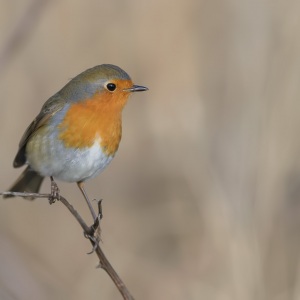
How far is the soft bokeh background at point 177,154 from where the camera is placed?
4.55 m

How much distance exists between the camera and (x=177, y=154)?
528 centimetres

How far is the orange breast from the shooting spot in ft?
11.5

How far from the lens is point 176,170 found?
5.61m

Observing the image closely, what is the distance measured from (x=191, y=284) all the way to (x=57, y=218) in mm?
1418

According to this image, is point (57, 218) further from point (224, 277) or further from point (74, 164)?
point (74, 164)

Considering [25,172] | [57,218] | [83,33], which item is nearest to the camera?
[25,172]

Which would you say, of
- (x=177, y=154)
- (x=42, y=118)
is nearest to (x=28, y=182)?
(x=42, y=118)

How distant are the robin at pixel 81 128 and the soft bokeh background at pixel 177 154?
790 mm

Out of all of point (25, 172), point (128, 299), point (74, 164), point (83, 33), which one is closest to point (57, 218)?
point (83, 33)

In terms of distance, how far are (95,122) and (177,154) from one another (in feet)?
5.96

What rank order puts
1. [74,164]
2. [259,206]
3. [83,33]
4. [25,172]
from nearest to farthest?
1. [74,164]
2. [25,172]
3. [259,206]
4. [83,33]

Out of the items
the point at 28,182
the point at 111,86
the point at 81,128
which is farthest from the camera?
the point at 28,182

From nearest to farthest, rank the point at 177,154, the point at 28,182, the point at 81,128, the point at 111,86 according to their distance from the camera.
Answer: the point at 81,128
the point at 111,86
the point at 28,182
the point at 177,154

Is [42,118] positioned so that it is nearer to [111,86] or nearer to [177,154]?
[111,86]
